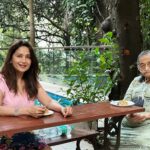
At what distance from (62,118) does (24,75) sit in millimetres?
607

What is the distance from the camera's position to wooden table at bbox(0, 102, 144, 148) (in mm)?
2006

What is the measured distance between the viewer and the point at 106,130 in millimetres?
2840

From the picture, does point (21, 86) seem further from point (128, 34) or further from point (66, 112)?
point (128, 34)

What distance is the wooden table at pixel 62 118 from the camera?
2.01m

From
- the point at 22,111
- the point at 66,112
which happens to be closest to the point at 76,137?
the point at 66,112

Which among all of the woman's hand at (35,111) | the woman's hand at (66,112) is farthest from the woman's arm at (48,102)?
the woman's hand at (35,111)

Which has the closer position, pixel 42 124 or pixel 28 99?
pixel 42 124

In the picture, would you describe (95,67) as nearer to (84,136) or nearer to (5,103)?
(84,136)

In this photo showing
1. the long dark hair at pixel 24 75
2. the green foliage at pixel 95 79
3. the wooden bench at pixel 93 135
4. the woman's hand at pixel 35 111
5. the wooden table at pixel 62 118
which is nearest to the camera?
the wooden table at pixel 62 118

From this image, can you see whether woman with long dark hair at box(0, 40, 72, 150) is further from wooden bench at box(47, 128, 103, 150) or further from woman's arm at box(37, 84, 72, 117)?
wooden bench at box(47, 128, 103, 150)

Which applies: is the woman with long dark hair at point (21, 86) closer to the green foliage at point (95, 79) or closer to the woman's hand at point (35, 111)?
the woman's hand at point (35, 111)

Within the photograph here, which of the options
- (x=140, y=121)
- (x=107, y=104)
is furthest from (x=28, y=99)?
(x=140, y=121)

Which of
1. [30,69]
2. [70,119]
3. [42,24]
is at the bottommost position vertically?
[70,119]

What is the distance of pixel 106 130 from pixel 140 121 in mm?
297
